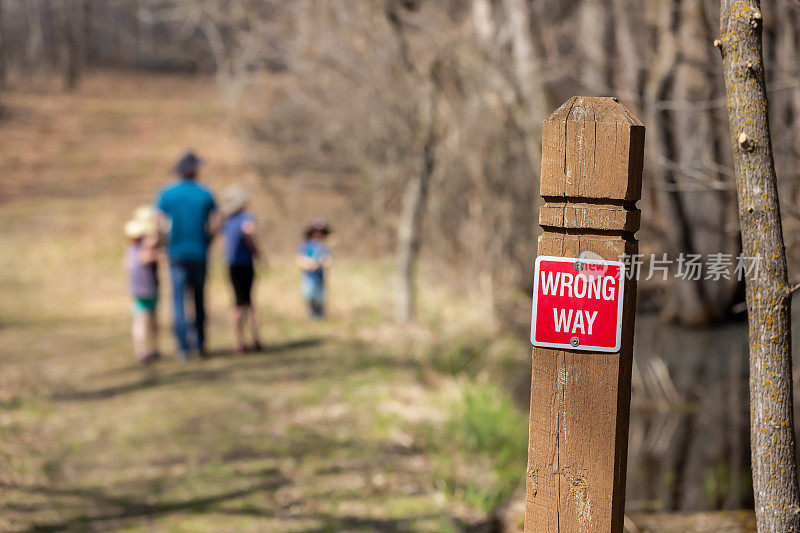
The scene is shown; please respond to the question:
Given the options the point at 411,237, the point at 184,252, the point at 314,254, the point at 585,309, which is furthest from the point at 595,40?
the point at 585,309

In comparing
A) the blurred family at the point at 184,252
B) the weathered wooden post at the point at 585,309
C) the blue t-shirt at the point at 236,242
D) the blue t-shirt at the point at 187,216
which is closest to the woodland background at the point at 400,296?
the blurred family at the point at 184,252

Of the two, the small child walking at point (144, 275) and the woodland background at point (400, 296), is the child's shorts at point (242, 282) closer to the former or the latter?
the woodland background at point (400, 296)

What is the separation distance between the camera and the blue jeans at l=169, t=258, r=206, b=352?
9180mm

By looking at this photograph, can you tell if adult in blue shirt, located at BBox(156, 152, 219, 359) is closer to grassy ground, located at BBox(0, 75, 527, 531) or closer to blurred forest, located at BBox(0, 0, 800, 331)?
grassy ground, located at BBox(0, 75, 527, 531)

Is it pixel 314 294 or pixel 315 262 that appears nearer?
pixel 315 262

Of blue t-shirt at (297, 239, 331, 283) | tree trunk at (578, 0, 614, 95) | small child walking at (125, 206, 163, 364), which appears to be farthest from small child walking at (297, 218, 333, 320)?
tree trunk at (578, 0, 614, 95)

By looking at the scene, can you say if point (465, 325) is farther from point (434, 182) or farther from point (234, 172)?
point (234, 172)

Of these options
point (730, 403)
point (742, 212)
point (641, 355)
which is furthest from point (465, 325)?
point (742, 212)

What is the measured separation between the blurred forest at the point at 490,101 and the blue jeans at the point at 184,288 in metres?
3.03

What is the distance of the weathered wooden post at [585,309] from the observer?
243 centimetres

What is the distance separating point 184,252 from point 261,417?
219 centimetres

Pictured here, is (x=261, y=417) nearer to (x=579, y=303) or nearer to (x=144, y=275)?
(x=144, y=275)

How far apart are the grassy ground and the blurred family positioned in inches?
14.6

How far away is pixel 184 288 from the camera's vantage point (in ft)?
30.4
